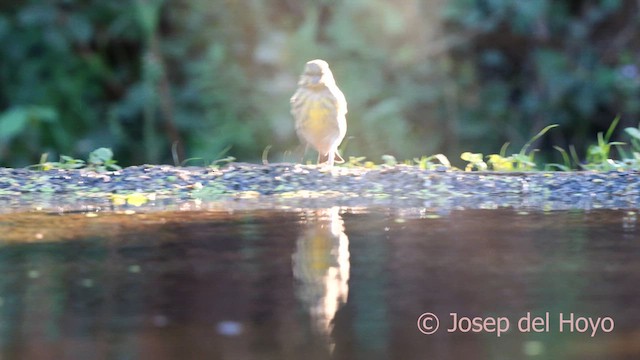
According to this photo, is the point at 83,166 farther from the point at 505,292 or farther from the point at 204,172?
the point at 505,292

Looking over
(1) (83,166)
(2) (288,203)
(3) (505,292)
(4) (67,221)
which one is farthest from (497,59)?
(3) (505,292)

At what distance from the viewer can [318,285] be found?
12.1 ft

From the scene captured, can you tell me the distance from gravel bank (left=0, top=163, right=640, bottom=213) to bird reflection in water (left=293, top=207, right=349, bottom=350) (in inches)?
25.8

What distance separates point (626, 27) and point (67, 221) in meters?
6.53

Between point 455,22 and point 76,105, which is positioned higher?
point 455,22

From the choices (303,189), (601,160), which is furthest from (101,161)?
(601,160)

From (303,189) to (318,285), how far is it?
2.19m

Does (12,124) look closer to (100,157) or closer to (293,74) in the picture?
(293,74)

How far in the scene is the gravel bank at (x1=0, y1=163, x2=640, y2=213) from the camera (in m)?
5.40

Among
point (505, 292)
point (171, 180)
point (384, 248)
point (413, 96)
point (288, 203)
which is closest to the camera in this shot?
point (505, 292)

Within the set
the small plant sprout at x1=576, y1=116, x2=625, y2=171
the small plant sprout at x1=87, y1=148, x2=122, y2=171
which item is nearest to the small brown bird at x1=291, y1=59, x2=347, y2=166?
the small plant sprout at x1=87, y1=148, x2=122, y2=171

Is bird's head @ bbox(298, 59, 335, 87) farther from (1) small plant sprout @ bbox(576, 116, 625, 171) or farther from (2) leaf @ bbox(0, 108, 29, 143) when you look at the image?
(2) leaf @ bbox(0, 108, 29, 143)

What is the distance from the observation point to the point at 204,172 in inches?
243

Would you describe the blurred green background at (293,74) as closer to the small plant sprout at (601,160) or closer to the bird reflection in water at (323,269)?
the small plant sprout at (601,160)
